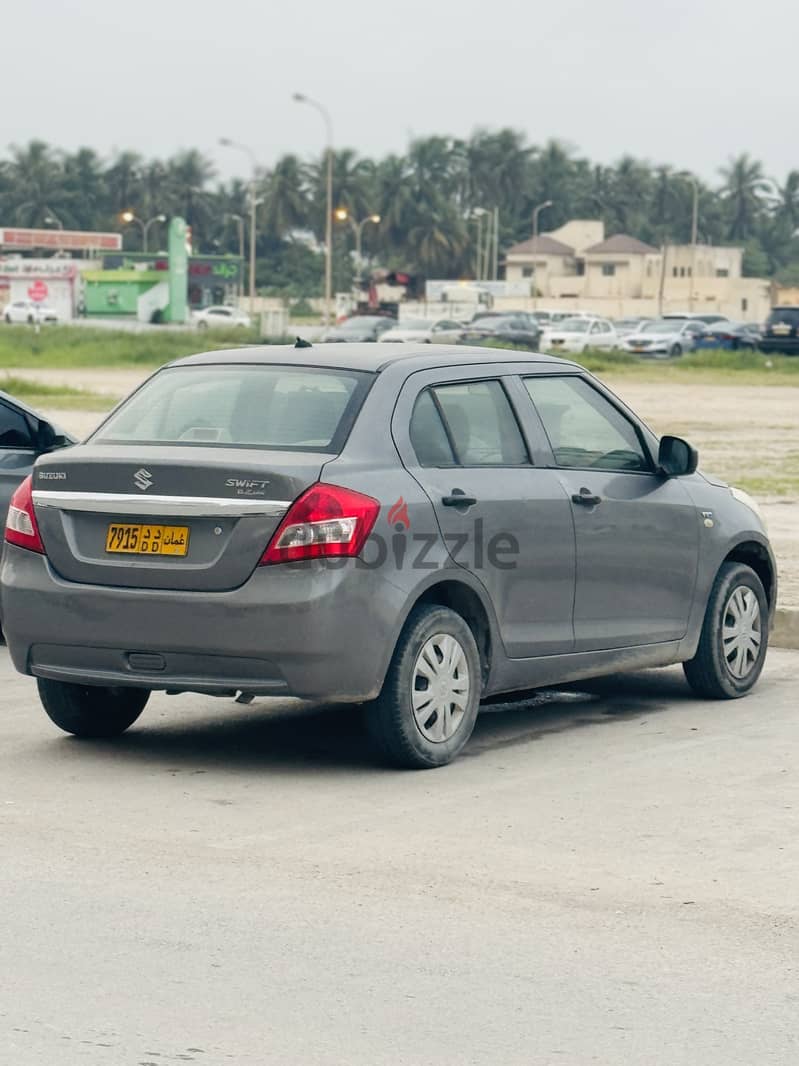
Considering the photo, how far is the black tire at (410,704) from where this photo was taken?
25.3 ft

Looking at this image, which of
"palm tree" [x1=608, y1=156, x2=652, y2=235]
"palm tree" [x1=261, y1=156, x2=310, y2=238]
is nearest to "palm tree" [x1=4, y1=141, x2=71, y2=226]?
"palm tree" [x1=261, y1=156, x2=310, y2=238]

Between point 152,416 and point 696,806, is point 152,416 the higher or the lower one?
the higher one

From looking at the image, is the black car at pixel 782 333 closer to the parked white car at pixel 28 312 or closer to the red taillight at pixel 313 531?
the parked white car at pixel 28 312

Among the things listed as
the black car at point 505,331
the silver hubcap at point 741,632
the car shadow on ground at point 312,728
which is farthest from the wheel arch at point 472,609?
the black car at point 505,331

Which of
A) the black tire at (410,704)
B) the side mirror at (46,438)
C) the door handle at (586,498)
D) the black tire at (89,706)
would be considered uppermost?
the door handle at (586,498)

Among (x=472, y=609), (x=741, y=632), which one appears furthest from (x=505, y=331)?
(x=472, y=609)

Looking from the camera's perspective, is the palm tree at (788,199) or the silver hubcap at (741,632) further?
the palm tree at (788,199)

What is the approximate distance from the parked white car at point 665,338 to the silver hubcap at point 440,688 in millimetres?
58427

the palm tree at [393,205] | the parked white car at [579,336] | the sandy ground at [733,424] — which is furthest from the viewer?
the palm tree at [393,205]

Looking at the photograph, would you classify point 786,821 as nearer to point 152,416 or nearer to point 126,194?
point 152,416

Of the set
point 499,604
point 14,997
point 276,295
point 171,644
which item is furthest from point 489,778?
point 276,295

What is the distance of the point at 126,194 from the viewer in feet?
621

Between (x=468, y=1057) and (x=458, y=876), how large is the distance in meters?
1.71

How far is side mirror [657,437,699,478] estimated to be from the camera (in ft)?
30.2
